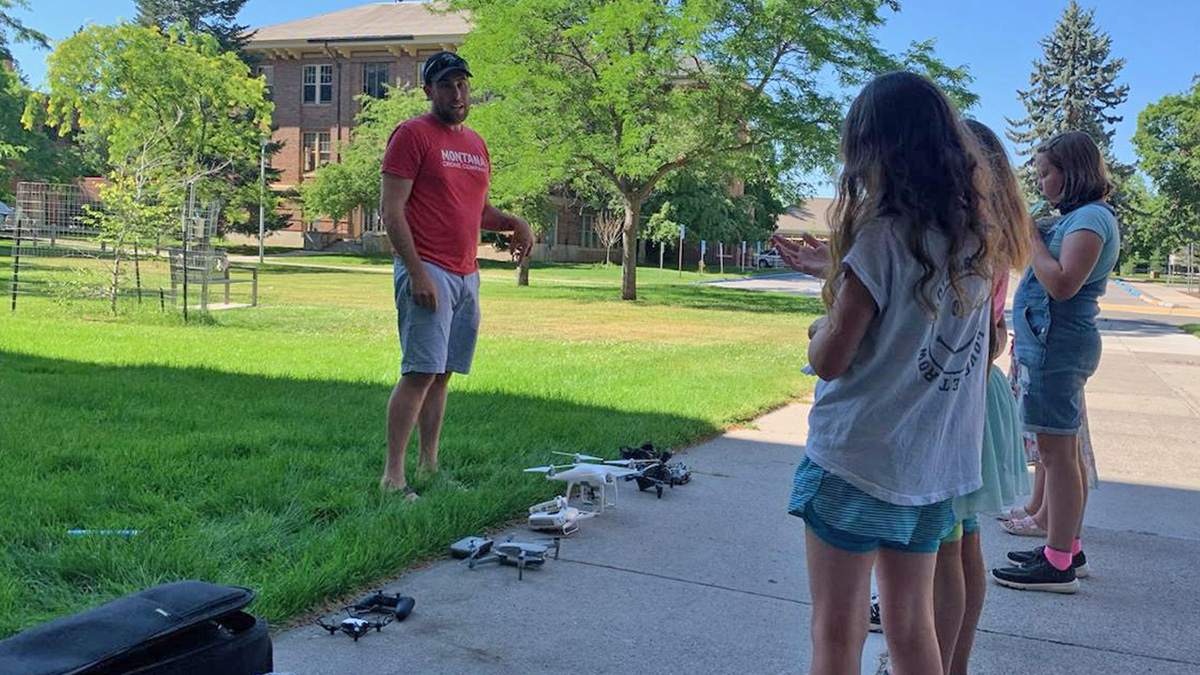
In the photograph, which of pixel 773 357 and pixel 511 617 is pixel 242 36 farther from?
pixel 511 617

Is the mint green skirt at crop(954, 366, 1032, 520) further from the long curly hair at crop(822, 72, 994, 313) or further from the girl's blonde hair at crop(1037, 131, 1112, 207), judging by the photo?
the girl's blonde hair at crop(1037, 131, 1112, 207)

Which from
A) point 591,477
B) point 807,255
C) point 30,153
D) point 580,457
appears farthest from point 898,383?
point 30,153

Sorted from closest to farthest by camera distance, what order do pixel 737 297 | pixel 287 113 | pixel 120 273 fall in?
pixel 120 273 → pixel 737 297 → pixel 287 113

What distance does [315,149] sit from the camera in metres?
55.9

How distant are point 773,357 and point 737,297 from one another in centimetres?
1542

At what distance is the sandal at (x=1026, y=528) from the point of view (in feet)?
14.8

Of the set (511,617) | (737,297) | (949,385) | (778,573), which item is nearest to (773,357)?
(778,573)

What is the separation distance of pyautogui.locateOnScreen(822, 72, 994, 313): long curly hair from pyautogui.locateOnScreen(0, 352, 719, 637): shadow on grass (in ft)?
7.23

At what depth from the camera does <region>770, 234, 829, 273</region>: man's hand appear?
225cm

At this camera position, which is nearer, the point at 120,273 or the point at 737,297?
the point at 120,273

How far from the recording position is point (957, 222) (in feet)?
6.76

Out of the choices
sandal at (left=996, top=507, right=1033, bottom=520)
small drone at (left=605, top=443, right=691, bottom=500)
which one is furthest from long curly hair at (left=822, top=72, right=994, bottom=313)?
small drone at (left=605, top=443, right=691, bottom=500)

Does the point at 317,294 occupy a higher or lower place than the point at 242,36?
lower

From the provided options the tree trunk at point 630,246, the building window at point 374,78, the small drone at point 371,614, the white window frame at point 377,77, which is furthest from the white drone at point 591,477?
the building window at point 374,78
